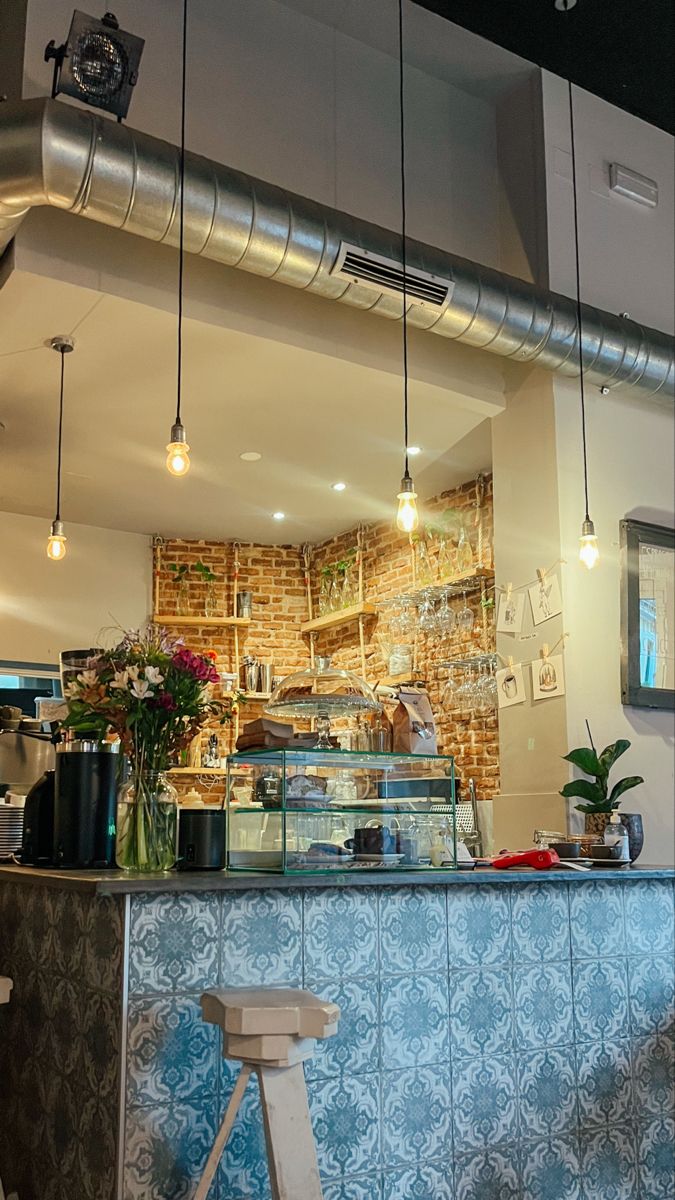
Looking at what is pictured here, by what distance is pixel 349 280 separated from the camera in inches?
181

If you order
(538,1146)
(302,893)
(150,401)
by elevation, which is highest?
(150,401)

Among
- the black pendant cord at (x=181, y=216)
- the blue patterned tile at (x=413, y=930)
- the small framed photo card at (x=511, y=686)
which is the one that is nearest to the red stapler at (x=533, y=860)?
the blue patterned tile at (x=413, y=930)

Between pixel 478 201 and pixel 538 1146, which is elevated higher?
pixel 478 201

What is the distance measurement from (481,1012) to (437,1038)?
18 cm

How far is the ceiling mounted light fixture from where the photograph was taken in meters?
4.07

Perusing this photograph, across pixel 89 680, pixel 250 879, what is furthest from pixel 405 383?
pixel 250 879

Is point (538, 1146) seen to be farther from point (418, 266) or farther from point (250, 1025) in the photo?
point (418, 266)

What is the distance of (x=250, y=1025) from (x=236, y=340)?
3.35 metres

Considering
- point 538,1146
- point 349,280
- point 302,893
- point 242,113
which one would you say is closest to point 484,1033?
point 538,1146

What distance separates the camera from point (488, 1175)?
10.5 ft

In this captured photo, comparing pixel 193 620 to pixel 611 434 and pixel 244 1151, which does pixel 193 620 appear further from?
pixel 244 1151

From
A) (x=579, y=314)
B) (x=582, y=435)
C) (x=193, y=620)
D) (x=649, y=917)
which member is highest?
(x=579, y=314)

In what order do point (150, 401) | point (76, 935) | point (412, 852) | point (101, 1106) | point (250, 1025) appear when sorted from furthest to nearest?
point (150, 401), point (412, 852), point (76, 935), point (101, 1106), point (250, 1025)

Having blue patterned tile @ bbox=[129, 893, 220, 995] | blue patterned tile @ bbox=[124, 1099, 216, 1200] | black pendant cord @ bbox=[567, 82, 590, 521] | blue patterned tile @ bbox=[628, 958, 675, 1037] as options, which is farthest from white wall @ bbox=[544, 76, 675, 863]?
blue patterned tile @ bbox=[124, 1099, 216, 1200]
